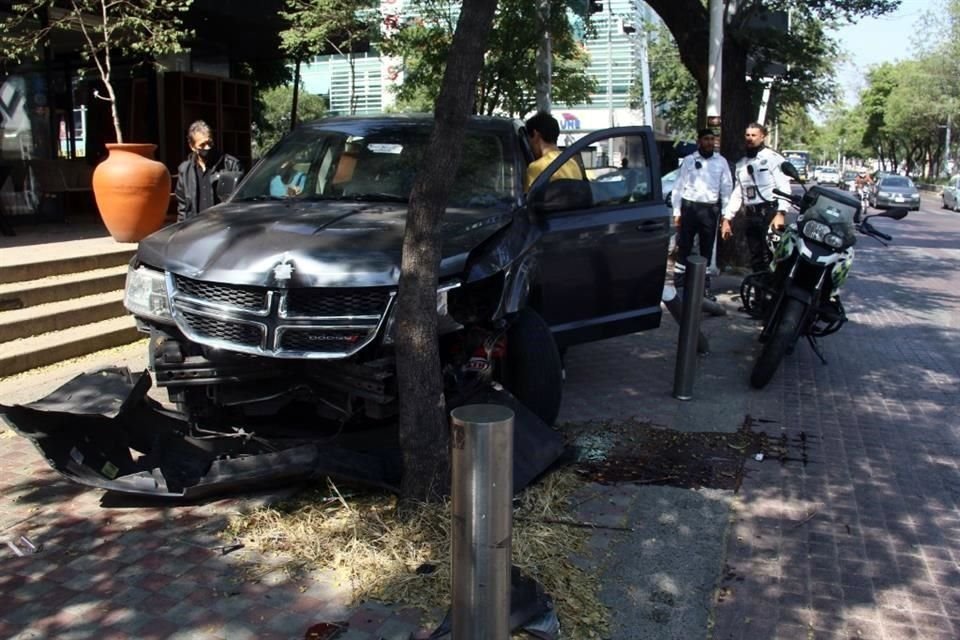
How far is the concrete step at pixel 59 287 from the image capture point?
278 inches

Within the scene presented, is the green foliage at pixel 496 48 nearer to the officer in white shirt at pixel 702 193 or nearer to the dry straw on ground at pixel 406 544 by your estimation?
the officer in white shirt at pixel 702 193

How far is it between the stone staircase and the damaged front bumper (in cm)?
236

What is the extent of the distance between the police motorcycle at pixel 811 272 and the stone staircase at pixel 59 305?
5372 mm

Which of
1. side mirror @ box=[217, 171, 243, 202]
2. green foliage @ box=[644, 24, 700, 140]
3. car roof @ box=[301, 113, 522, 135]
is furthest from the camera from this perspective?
green foliage @ box=[644, 24, 700, 140]

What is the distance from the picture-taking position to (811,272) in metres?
6.76

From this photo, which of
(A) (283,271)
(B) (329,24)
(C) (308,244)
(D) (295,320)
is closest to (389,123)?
(C) (308,244)

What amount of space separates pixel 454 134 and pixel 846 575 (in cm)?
261

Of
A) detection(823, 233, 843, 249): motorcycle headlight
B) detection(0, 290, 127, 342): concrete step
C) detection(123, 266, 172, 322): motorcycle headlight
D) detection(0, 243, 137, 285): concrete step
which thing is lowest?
detection(0, 290, 127, 342): concrete step

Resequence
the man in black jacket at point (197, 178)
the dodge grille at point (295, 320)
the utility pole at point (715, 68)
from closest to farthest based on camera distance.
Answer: the dodge grille at point (295, 320) < the man in black jacket at point (197, 178) < the utility pole at point (715, 68)

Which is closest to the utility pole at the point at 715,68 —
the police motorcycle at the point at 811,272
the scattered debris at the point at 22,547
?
the police motorcycle at the point at 811,272

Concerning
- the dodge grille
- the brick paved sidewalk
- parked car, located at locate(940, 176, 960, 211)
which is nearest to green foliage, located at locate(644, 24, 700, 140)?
parked car, located at locate(940, 176, 960, 211)

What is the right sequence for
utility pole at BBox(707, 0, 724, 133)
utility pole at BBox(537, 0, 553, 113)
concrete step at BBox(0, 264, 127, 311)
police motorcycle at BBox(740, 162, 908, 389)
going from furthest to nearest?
1. utility pole at BBox(537, 0, 553, 113)
2. utility pole at BBox(707, 0, 724, 133)
3. concrete step at BBox(0, 264, 127, 311)
4. police motorcycle at BBox(740, 162, 908, 389)

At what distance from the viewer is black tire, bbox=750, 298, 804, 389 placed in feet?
21.3

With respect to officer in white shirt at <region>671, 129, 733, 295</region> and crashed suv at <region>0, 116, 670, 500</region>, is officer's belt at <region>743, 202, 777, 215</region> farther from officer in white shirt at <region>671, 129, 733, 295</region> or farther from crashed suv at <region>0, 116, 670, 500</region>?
crashed suv at <region>0, 116, 670, 500</region>
